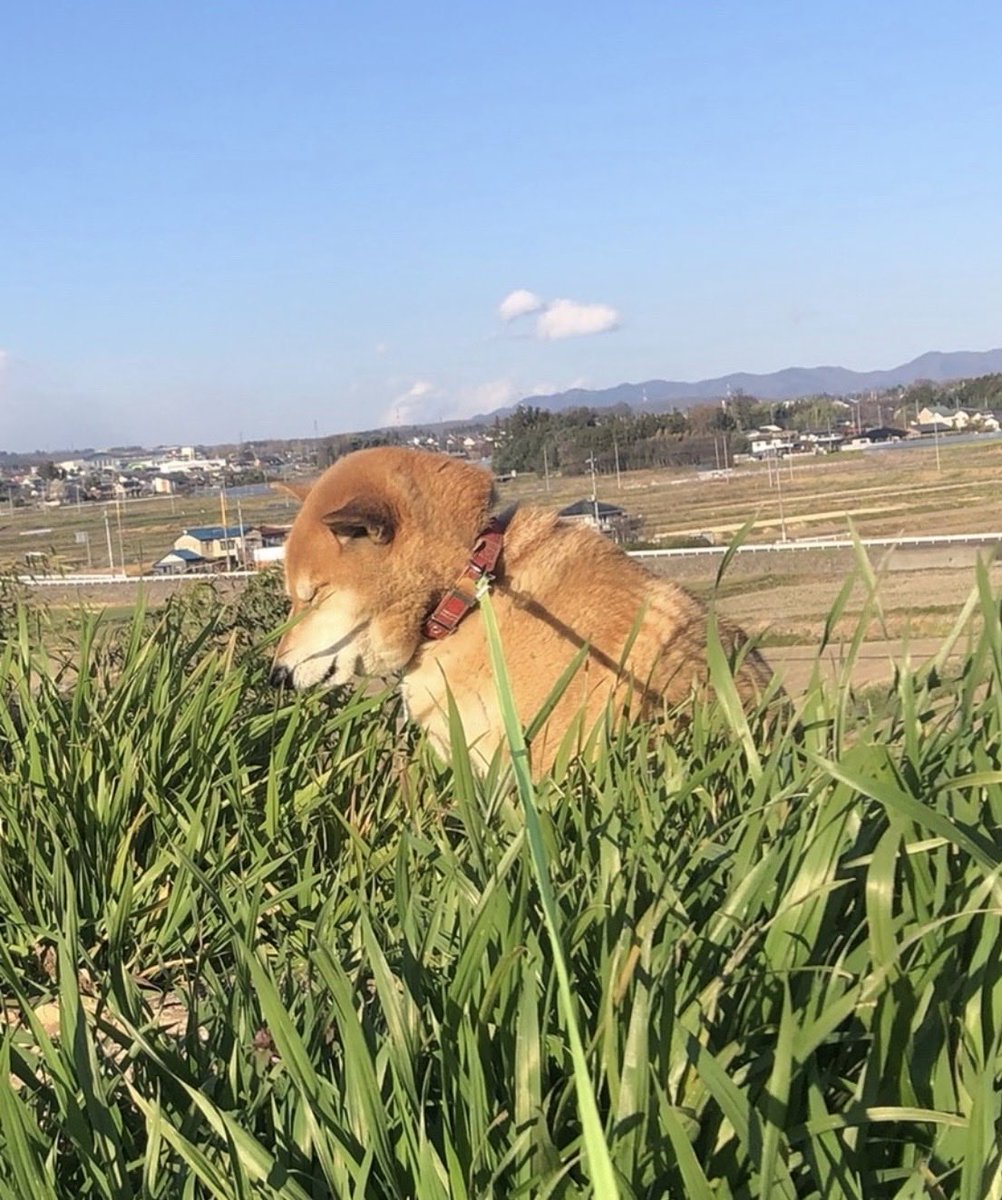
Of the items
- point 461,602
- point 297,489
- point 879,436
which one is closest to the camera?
point 461,602

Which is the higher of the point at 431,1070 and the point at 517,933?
the point at 517,933

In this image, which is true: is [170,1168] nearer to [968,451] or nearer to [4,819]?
[4,819]

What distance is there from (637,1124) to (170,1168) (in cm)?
71

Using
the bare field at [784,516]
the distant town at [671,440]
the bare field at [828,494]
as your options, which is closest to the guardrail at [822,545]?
the bare field at [784,516]

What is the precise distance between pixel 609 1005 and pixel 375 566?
3.05 m

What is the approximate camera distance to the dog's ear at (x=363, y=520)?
450cm

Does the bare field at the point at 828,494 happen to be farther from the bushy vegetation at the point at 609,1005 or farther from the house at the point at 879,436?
the bushy vegetation at the point at 609,1005

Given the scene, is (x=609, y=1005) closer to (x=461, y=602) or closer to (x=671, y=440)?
(x=461, y=602)

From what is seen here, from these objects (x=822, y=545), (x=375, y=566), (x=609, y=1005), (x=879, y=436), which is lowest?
(x=822, y=545)

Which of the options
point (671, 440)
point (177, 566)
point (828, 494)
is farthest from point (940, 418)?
point (177, 566)

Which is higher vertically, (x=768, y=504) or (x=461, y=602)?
(x=461, y=602)

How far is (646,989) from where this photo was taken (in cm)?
170

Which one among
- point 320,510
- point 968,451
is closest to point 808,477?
point 968,451

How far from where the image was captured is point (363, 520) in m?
4.50
